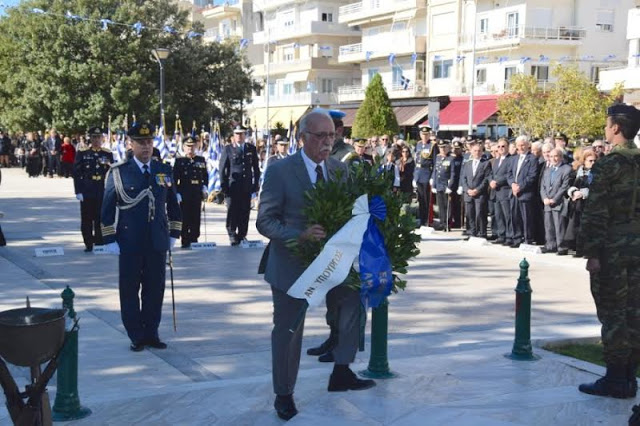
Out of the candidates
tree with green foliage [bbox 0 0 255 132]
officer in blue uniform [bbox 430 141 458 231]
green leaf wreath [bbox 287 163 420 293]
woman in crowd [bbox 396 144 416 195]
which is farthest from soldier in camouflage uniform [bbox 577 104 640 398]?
tree with green foliage [bbox 0 0 255 132]

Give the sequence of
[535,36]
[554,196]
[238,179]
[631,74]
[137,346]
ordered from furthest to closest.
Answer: [535,36], [631,74], [238,179], [554,196], [137,346]

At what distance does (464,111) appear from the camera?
145ft

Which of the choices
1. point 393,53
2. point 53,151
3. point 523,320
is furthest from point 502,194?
point 393,53

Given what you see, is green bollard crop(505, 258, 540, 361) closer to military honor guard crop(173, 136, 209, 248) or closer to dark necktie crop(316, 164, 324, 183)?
dark necktie crop(316, 164, 324, 183)

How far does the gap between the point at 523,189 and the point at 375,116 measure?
29163 mm

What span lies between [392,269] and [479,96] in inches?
1596

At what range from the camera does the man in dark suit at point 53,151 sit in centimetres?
3303

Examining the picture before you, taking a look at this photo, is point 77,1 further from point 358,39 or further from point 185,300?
point 185,300

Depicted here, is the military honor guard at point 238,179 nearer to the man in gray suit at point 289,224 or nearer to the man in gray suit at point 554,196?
the man in gray suit at point 554,196

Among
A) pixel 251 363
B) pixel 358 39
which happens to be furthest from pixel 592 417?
pixel 358 39

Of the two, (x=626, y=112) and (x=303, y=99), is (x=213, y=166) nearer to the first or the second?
(x=626, y=112)

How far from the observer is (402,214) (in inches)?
219

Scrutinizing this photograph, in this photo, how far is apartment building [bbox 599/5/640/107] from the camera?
34469 mm

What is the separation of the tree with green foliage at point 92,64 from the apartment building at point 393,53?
13640 millimetres
